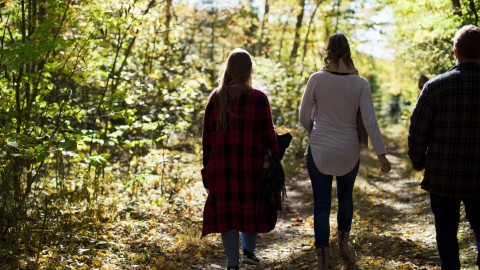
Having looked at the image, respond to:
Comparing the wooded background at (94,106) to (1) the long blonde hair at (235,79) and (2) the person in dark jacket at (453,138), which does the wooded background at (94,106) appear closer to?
(1) the long blonde hair at (235,79)

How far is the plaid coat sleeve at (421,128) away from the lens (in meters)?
3.86

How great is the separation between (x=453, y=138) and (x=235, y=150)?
1.84 meters

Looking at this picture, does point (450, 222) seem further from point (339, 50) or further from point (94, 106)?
point (94, 106)

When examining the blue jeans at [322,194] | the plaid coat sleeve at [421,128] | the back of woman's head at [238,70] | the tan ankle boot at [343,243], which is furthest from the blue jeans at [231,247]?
the plaid coat sleeve at [421,128]

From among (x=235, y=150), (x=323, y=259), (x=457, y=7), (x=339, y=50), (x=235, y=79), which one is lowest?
(x=323, y=259)

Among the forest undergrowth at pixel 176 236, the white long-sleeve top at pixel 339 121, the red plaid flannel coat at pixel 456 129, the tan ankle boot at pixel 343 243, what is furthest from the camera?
the forest undergrowth at pixel 176 236

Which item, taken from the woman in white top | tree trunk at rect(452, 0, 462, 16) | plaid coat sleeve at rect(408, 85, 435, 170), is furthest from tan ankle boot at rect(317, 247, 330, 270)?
tree trunk at rect(452, 0, 462, 16)

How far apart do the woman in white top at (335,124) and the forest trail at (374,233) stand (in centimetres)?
82

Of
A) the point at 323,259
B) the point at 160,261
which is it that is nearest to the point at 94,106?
the point at 160,261

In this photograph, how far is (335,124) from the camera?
15.7ft

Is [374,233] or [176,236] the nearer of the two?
[176,236]

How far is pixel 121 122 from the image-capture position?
12.5m

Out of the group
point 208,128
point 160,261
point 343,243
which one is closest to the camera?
point 208,128

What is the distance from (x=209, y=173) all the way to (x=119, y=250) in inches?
72.3
